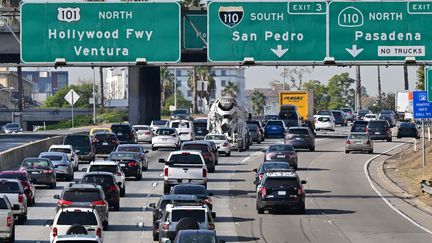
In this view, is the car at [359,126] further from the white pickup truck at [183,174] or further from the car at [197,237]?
the car at [197,237]

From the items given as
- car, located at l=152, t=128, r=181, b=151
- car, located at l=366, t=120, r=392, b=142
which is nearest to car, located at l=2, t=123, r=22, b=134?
car, located at l=366, t=120, r=392, b=142

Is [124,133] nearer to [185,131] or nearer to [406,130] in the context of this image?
[185,131]

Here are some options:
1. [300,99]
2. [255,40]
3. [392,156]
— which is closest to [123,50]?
[255,40]

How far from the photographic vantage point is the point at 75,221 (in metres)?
32.0

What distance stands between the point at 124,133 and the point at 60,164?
76.2ft

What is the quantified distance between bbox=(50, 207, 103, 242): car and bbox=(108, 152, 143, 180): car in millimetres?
25517

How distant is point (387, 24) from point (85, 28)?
39.6 feet

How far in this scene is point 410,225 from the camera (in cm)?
4072

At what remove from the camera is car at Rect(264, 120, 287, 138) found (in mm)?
100688

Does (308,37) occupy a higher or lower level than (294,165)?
higher

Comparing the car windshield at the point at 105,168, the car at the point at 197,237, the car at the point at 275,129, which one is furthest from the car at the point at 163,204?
the car at the point at 275,129

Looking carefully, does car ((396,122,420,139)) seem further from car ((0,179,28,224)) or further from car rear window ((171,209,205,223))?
car rear window ((171,209,205,223))

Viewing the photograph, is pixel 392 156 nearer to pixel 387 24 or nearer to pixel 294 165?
pixel 294 165

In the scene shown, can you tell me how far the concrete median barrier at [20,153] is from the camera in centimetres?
6388
